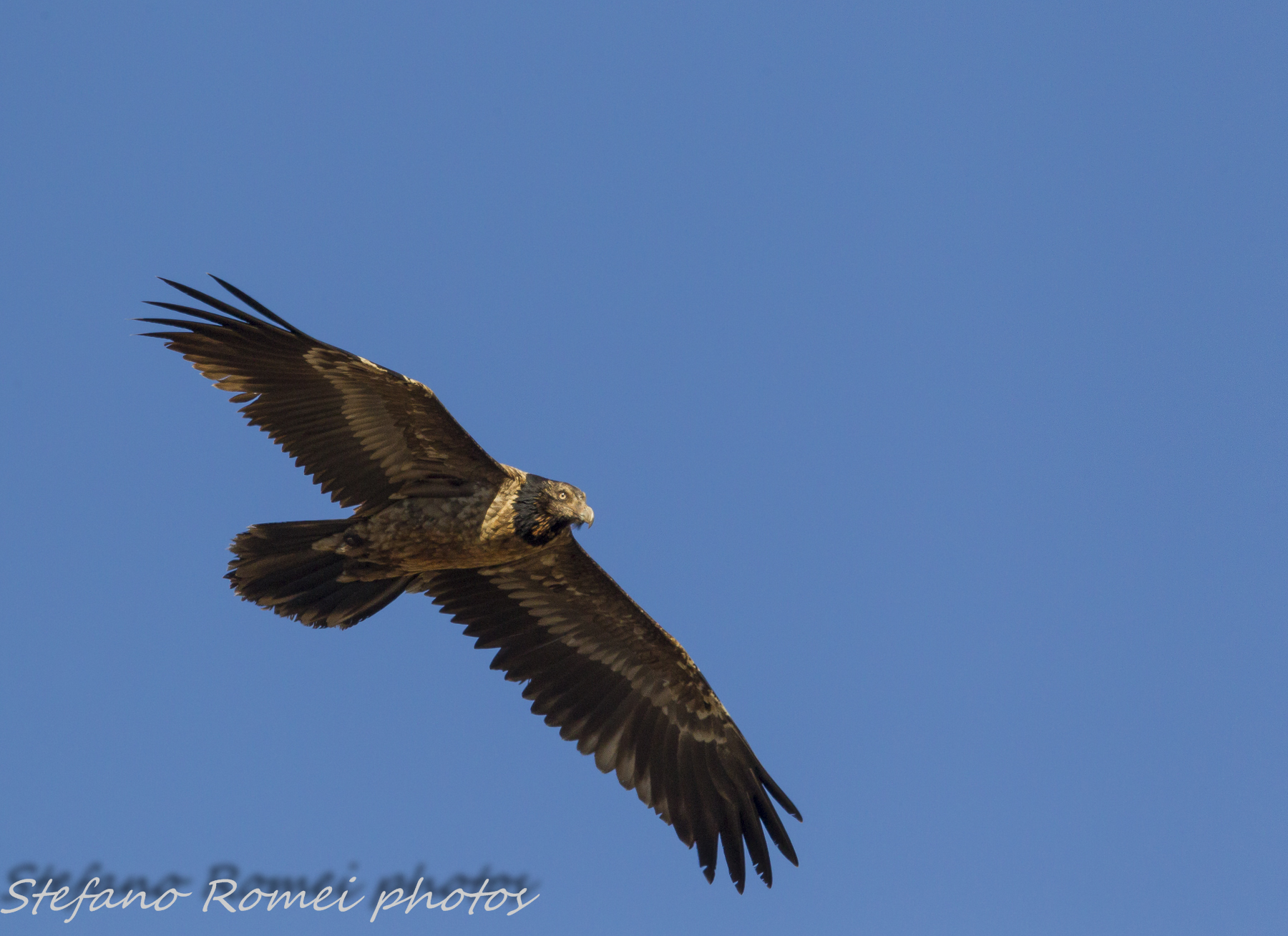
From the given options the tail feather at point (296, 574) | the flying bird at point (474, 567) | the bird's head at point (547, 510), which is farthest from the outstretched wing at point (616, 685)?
the tail feather at point (296, 574)

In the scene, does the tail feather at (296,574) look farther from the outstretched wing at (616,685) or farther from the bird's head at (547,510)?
the bird's head at (547,510)

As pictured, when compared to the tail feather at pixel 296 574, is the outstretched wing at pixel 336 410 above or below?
above

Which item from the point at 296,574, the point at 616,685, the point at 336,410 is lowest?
the point at 296,574

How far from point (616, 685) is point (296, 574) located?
245 cm

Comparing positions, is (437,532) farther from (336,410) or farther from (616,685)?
(616,685)

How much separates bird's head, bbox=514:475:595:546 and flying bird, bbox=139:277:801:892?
0.01 meters

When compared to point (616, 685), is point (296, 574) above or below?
below

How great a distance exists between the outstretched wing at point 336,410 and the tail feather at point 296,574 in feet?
1.20

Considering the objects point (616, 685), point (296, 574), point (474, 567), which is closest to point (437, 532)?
point (474, 567)

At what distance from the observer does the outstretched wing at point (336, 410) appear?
791 cm

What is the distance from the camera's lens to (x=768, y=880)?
8656 millimetres

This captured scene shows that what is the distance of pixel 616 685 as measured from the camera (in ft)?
30.2

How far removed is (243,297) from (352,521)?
1679 millimetres

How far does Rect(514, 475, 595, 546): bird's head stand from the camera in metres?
8.13
